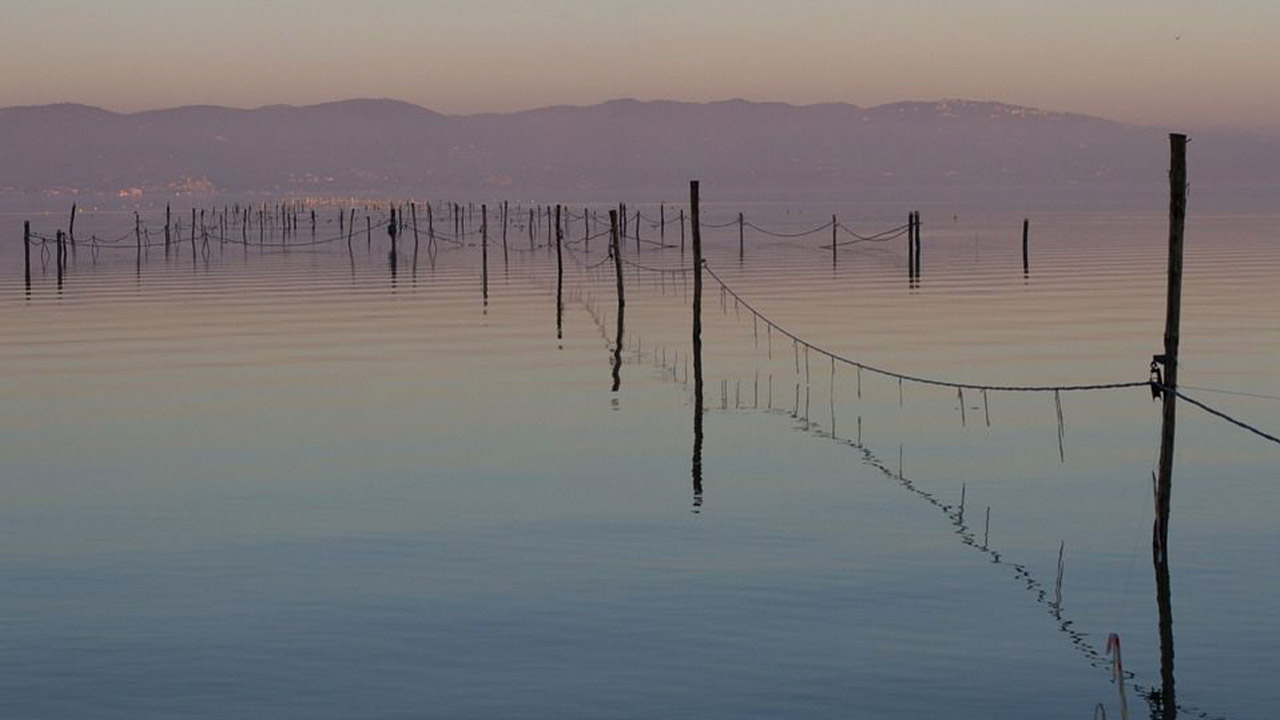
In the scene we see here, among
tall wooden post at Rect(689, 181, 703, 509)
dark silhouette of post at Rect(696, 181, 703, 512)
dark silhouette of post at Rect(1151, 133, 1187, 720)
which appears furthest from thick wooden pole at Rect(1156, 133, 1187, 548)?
tall wooden post at Rect(689, 181, 703, 509)

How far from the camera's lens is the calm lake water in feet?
50.1

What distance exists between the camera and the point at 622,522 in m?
22.1

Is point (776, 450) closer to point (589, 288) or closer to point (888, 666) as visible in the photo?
point (888, 666)

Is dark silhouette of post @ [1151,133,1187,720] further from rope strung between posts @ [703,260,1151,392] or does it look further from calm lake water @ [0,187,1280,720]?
rope strung between posts @ [703,260,1151,392]

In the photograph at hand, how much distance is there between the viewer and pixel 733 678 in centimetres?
1516

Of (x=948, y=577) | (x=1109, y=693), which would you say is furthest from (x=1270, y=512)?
(x=1109, y=693)

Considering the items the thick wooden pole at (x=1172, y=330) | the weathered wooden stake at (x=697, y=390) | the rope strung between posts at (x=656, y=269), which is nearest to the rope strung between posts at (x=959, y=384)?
the thick wooden pole at (x=1172, y=330)

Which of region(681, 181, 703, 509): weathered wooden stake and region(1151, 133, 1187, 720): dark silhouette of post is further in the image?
region(681, 181, 703, 509): weathered wooden stake

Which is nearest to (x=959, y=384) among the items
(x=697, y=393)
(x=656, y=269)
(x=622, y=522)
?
(x=697, y=393)

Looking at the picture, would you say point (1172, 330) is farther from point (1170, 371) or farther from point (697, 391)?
point (697, 391)

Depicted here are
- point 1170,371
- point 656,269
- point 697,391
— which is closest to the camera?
point 1170,371

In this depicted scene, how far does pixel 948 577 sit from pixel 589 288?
4845 centimetres

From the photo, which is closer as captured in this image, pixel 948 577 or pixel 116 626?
pixel 116 626

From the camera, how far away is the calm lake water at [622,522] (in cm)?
1527
